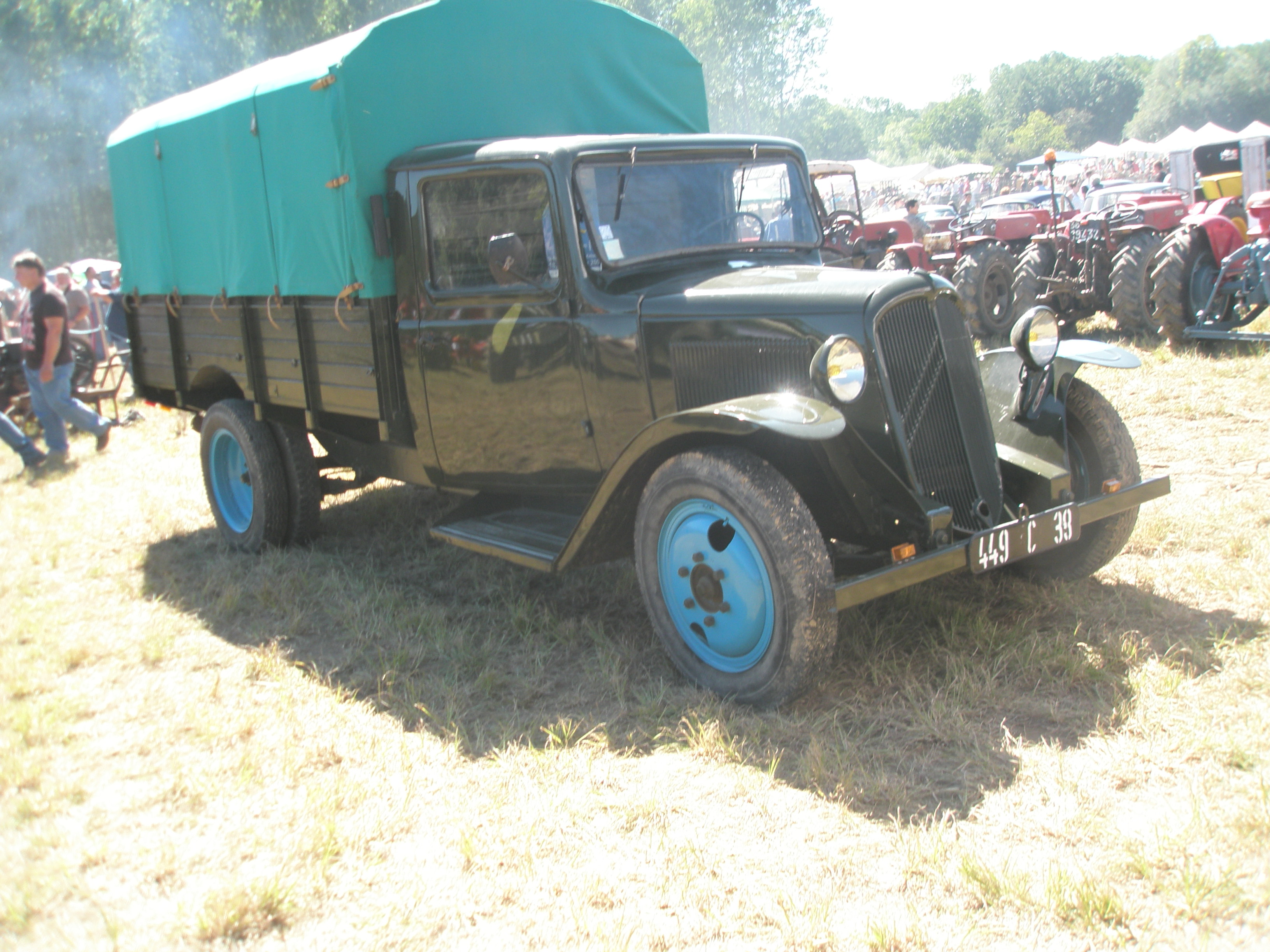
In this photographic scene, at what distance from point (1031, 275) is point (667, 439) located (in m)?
8.65

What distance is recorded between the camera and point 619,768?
10.2 feet

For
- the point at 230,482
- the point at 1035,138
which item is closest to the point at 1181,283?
the point at 230,482

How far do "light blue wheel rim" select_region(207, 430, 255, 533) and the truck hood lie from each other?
3.13 metres

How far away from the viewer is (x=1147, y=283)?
9852mm

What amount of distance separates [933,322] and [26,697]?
12.1ft

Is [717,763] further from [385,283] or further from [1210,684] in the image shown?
[385,283]

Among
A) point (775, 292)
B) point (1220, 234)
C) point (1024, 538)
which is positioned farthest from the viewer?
point (1220, 234)

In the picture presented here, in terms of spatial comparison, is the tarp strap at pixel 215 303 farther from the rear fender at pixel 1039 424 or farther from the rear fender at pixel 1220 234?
the rear fender at pixel 1220 234

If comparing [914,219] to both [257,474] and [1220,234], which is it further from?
[257,474]

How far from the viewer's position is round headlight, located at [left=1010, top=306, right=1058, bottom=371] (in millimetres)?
3924

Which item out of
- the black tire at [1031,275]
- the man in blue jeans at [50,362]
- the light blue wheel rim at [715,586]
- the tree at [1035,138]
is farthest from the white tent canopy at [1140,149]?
the light blue wheel rim at [715,586]

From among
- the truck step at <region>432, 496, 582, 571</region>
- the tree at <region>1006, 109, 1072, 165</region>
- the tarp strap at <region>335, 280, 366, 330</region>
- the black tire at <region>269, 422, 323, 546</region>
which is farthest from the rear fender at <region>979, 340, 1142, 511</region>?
the tree at <region>1006, 109, 1072, 165</region>

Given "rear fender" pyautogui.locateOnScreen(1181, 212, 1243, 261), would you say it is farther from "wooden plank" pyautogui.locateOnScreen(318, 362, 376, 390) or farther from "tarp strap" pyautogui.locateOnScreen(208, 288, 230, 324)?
"tarp strap" pyautogui.locateOnScreen(208, 288, 230, 324)

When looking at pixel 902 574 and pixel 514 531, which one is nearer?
pixel 902 574
